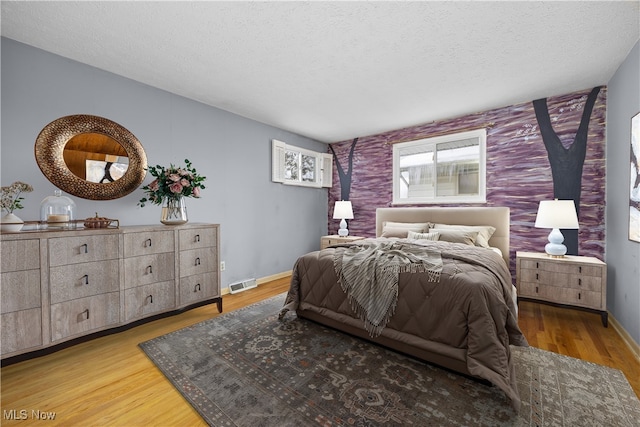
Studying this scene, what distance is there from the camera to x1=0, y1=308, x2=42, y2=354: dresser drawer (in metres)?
1.75

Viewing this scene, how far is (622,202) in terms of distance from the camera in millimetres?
2457

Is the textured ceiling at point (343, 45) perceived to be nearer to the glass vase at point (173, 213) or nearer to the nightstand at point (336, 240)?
the glass vase at point (173, 213)

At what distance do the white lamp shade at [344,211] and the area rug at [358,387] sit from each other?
2653 millimetres

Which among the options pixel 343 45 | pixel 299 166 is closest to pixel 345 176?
pixel 299 166

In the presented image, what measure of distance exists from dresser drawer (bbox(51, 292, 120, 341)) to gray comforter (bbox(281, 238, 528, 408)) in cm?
191

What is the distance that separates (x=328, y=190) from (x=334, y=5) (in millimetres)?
3891

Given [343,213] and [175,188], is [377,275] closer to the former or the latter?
[175,188]

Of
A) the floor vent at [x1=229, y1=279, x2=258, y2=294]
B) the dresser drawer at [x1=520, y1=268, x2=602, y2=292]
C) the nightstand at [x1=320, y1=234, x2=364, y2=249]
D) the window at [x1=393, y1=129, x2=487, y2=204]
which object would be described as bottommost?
the floor vent at [x1=229, y1=279, x2=258, y2=294]

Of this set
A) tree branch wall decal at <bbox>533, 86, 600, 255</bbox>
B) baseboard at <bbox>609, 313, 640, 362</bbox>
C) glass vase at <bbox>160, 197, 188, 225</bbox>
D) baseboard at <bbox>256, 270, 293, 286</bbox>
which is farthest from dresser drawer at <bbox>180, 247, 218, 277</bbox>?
tree branch wall decal at <bbox>533, 86, 600, 255</bbox>

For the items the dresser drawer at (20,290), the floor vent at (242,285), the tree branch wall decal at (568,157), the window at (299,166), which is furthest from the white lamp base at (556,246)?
the dresser drawer at (20,290)

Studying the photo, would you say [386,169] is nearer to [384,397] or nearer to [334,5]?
[334,5]

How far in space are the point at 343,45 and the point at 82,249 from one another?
8.87ft

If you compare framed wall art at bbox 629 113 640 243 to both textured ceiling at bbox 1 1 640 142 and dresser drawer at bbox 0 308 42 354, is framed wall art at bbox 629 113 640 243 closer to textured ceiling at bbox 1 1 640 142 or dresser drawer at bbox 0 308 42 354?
textured ceiling at bbox 1 1 640 142

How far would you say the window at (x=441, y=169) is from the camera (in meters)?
3.83
